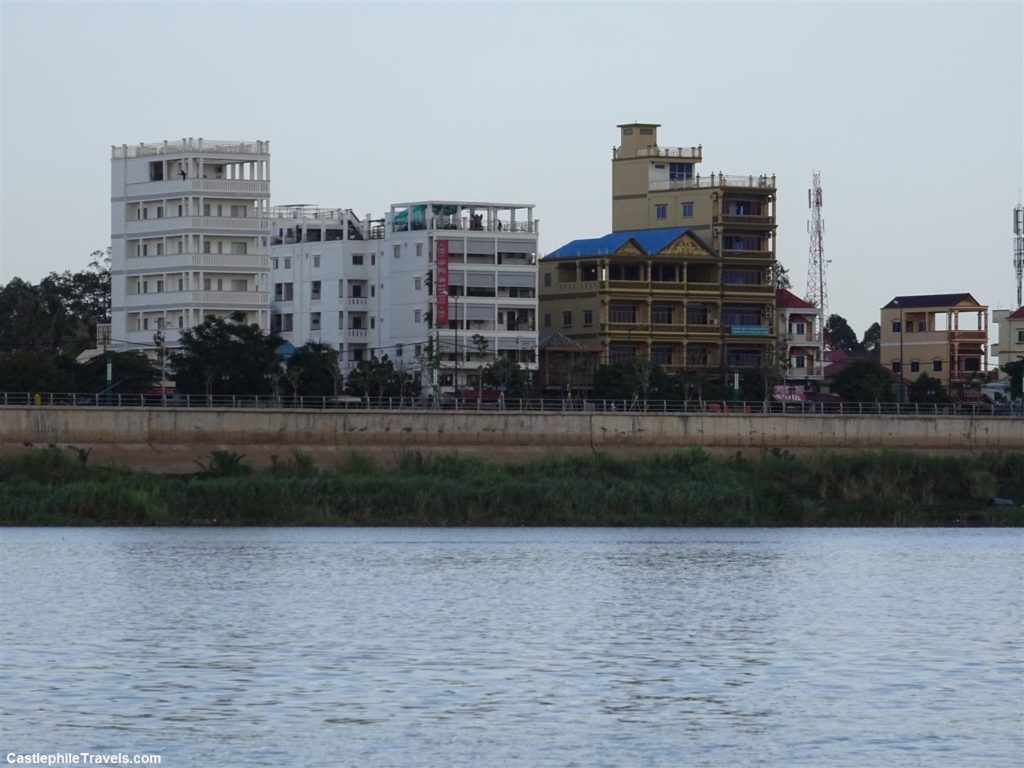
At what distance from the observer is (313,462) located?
92.9 meters

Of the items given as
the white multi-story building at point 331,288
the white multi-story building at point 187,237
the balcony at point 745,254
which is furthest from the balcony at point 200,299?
the balcony at point 745,254

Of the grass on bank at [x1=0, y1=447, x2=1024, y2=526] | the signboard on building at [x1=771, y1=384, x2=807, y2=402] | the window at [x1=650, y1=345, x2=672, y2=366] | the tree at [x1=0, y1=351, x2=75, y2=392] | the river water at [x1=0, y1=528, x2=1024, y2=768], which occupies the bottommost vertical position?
the river water at [x1=0, y1=528, x2=1024, y2=768]

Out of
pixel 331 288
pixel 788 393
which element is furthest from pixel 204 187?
pixel 788 393

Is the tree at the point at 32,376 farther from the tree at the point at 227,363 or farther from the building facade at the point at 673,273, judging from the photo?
the building facade at the point at 673,273

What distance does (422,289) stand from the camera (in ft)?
448

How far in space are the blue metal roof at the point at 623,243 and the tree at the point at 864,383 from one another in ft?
48.6

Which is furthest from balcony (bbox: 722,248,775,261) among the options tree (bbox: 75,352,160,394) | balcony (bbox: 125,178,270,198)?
tree (bbox: 75,352,160,394)

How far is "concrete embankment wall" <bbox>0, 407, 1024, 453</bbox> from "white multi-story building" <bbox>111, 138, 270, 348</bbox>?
112 ft

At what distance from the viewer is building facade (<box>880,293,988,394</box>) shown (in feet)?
513

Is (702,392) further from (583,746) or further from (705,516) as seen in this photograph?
(583,746)

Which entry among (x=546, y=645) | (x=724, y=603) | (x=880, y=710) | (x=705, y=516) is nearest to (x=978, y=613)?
(x=724, y=603)

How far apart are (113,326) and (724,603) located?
91411mm

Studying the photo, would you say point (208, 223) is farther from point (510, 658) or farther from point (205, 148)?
point (510, 658)

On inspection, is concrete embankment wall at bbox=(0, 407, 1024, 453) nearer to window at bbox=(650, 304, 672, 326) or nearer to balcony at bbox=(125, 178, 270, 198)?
balcony at bbox=(125, 178, 270, 198)
